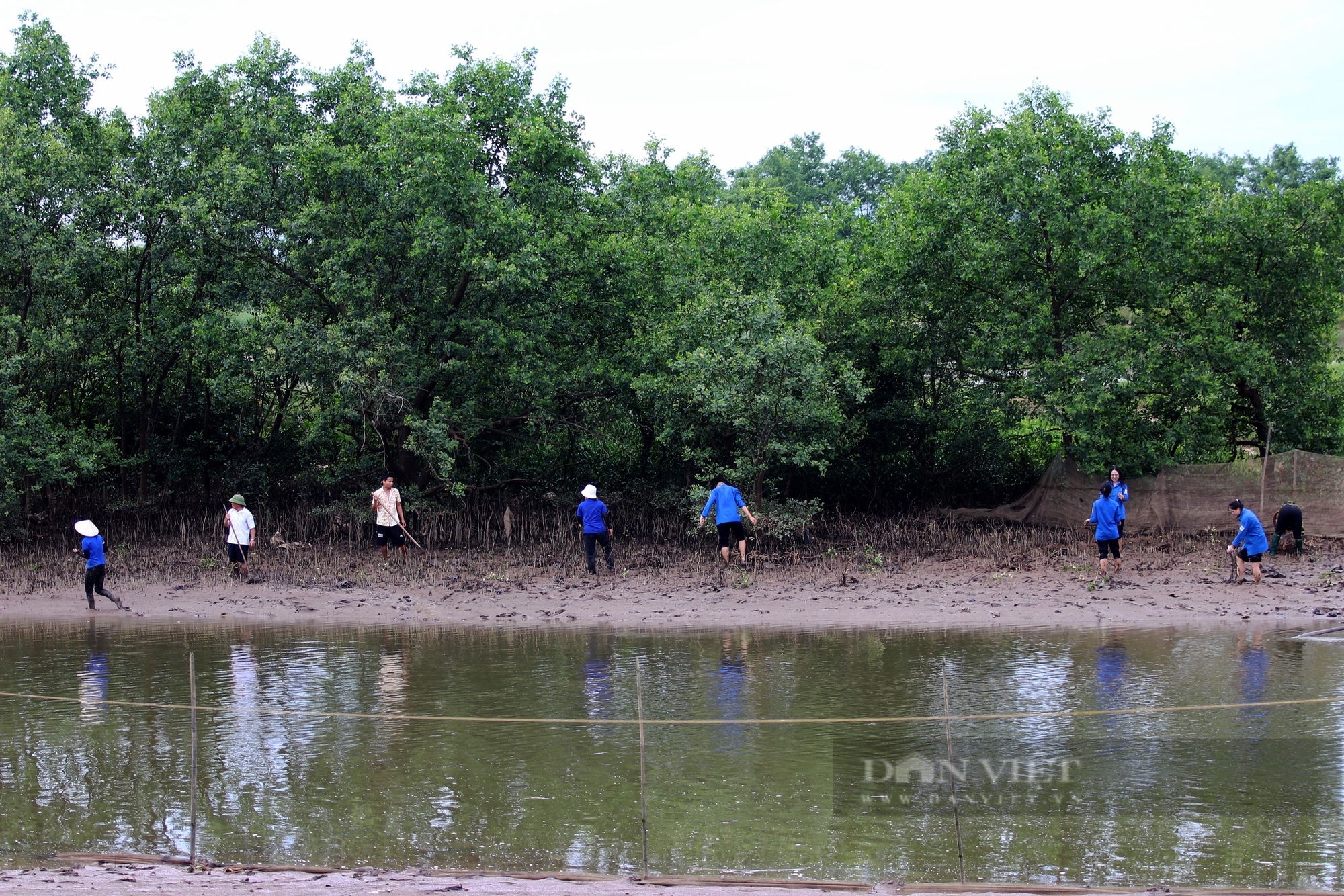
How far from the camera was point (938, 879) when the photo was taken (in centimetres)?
665

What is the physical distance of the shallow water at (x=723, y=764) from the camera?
7.17 meters

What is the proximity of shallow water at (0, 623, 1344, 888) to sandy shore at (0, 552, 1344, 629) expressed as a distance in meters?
2.24

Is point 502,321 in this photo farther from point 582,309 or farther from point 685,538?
point 685,538

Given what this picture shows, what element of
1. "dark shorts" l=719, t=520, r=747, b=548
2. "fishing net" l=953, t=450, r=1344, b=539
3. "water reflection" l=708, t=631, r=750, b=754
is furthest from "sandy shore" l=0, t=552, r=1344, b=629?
"water reflection" l=708, t=631, r=750, b=754

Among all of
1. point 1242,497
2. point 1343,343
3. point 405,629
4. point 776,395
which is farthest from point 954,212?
point 1343,343

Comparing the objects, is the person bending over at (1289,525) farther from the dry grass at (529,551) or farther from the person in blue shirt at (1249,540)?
the person in blue shirt at (1249,540)

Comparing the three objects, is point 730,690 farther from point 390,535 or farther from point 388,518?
point 390,535

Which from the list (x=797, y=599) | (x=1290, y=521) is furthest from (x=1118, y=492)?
(x=797, y=599)

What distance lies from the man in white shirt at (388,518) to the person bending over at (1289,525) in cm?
1520

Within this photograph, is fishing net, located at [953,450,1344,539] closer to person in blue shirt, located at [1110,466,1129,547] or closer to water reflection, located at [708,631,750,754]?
person in blue shirt, located at [1110,466,1129,547]

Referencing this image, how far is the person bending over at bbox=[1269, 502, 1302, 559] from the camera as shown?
715 inches

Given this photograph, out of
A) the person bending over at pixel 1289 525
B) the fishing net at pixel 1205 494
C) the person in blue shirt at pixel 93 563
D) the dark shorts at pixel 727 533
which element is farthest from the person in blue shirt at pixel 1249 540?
the person in blue shirt at pixel 93 563

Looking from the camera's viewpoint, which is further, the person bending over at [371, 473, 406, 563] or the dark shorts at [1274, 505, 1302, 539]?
the person bending over at [371, 473, 406, 563]

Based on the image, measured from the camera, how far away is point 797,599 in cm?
1717
